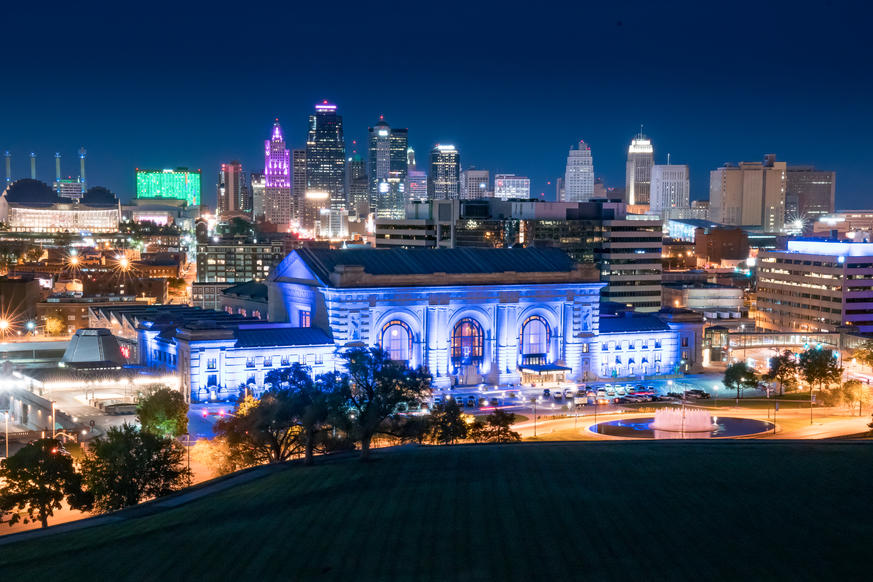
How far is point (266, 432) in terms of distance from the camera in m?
72.3

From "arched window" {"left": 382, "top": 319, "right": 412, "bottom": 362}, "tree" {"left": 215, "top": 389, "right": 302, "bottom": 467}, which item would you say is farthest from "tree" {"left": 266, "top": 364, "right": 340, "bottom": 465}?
"arched window" {"left": 382, "top": 319, "right": 412, "bottom": 362}

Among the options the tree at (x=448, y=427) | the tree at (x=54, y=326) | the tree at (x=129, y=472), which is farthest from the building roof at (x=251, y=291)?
the tree at (x=129, y=472)

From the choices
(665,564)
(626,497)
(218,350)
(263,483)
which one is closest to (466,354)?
(218,350)

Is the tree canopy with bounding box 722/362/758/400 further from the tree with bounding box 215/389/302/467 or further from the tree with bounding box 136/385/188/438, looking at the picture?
the tree with bounding box 136/385/188/438

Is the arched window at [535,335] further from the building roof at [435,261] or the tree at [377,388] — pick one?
the tree at [377,388]

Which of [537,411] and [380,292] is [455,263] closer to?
[380,292]

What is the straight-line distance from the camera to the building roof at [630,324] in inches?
5344

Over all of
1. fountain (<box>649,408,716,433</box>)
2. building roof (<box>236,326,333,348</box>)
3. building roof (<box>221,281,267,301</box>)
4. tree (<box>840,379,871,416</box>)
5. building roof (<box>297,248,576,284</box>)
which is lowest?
fountain (<box>649,408,716,433</box>)

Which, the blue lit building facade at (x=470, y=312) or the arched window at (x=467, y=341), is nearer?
the blue lit building facade at (x=470, y=312)

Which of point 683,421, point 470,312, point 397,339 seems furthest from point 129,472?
point 470,312

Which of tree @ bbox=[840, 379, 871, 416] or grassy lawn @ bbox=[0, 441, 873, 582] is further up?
grassy lawn @ bbox=[0, 441, 873, 582]

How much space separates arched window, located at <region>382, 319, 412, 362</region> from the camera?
123m

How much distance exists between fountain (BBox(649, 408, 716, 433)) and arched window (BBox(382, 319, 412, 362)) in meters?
31.0

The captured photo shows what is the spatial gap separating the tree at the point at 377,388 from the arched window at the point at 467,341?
166ft
